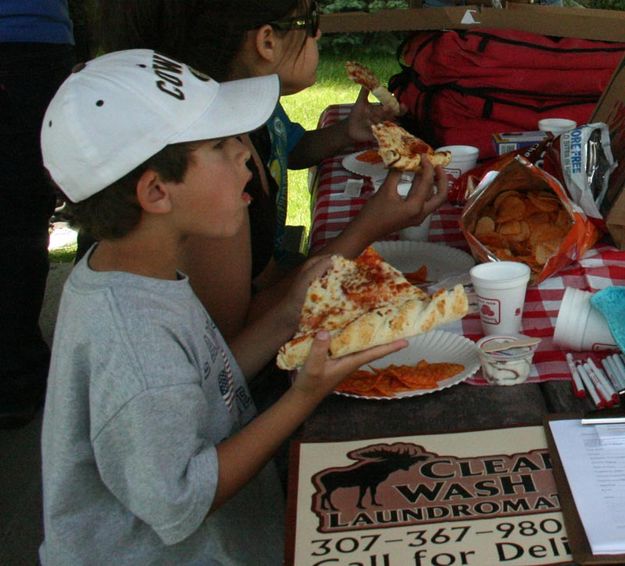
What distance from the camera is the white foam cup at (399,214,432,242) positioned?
2020 mm

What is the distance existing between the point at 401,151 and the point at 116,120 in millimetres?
855

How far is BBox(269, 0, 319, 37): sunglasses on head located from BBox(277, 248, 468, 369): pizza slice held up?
2.19 feet

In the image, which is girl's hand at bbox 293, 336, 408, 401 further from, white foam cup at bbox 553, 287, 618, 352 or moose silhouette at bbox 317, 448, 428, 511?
white foam cup at bbox 553, 287, 618, 352

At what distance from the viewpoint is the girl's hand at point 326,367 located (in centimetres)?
124

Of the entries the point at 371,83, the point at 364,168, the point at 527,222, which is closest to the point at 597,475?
the point at 527,222

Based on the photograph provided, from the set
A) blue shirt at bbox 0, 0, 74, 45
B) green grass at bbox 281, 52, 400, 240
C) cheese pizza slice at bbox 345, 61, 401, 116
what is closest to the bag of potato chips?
cheese pizza slice at bbox 345, 61, 401, 116

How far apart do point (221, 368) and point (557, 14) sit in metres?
1.85

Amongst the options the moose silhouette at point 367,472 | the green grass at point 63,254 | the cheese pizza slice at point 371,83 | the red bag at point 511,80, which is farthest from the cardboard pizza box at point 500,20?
the green grass at point 63,254

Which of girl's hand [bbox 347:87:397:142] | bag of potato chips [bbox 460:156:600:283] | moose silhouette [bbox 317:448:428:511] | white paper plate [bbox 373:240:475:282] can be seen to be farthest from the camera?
girl's hand [bbox 347:87:397:142]

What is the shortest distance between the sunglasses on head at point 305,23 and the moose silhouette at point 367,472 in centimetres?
114

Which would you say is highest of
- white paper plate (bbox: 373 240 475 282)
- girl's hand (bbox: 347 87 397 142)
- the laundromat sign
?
the laundromat sign

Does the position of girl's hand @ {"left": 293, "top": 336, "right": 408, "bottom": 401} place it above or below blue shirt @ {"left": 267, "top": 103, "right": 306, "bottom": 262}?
above

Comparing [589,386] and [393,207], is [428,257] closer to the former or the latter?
[393,207]

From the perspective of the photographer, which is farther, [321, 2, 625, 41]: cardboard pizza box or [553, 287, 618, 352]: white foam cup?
[321, 2, 625, 41]: cardboard pizza box
